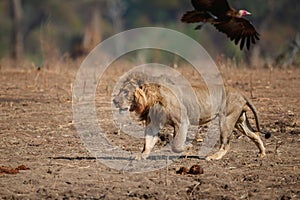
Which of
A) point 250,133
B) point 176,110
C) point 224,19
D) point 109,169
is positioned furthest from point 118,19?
point 109,169

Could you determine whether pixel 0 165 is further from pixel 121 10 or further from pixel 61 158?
pixel 121 10

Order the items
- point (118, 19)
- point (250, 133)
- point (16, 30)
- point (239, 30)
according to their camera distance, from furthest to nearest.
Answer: point (118, 19), point (16, 30), point (239, 30), point (250, 133)

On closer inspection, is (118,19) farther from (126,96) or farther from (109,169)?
(109,169)

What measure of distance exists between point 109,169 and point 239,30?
13.1 feet

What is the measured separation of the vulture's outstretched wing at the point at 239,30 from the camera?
11.4m

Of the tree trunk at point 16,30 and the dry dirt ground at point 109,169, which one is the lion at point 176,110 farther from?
the tree trunk at point 16,30

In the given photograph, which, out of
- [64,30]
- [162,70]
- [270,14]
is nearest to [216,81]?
[162,70]

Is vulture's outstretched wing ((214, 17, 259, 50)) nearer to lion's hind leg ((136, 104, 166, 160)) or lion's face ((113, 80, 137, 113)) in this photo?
lion's hind leg ((136, 104, 166, 160))

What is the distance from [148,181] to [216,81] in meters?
6.02

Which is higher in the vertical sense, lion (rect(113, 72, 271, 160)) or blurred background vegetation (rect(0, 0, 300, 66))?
blurred background vegetation (rect(0, 0, 300, 66))

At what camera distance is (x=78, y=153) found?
9.07 metres

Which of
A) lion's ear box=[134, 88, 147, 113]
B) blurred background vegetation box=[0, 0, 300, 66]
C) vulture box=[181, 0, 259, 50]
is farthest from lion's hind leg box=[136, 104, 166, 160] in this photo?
blurred background vegetation box=[0, 0, 300, 66]

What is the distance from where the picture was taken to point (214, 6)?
1152 cm

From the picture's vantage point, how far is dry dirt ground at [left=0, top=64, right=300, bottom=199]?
292 inches
